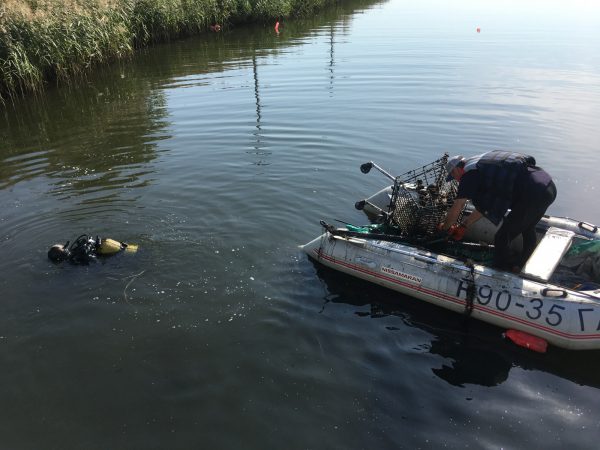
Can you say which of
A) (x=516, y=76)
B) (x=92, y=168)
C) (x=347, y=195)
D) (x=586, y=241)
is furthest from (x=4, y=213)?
(x=516, y=76)

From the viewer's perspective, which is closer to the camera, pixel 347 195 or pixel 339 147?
pixel 347 195

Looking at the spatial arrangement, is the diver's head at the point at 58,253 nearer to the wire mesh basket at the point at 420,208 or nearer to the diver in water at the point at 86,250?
the diver in water at the point at 86,250

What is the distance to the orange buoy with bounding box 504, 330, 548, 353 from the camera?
583 cm

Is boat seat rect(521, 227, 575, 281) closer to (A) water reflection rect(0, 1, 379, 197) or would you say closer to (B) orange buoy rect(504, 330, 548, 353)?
(B) orange buoy rect(504, 330, 548, 353)

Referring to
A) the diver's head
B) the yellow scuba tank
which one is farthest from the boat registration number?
the diver's head

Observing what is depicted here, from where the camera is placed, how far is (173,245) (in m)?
8.03

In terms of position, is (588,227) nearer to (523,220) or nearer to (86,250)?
(523,220)

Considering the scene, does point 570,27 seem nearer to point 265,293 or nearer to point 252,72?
point 252,72

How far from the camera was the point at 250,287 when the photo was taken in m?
7.04

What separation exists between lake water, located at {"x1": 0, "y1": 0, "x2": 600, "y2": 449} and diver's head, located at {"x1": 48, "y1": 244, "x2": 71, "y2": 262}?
0.59 feet

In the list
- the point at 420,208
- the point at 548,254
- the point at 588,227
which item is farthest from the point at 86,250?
the point at 588,227

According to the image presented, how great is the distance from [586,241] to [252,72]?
17039 millimetres

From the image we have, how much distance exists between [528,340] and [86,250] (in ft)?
22.1

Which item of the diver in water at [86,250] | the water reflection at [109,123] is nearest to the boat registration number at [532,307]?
the diver in water at [86,250]
